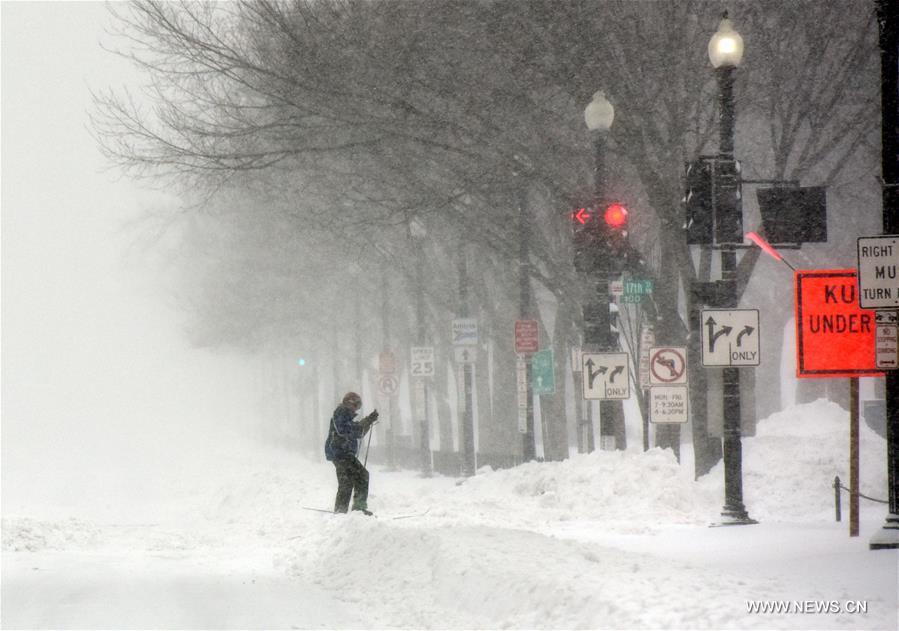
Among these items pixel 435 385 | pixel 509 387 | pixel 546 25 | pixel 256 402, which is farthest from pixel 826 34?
pixel 256 402

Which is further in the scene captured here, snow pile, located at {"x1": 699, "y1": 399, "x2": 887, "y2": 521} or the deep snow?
snow pile, located at {"x1": 699, "y1": 399, "x2": 887, "y2": 521}

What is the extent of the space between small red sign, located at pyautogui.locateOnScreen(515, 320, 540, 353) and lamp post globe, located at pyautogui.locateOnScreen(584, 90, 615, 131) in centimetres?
914

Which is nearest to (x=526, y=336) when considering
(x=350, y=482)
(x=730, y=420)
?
(x=350, y=482)

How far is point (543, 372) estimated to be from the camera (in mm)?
31688

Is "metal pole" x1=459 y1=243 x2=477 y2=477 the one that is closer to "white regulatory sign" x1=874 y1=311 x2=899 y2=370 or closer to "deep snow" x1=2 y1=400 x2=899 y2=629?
"deep snow" x1=2 y1=400 x2=899 y2=629

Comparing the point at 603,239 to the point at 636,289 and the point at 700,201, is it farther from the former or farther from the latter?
the point at 636,289

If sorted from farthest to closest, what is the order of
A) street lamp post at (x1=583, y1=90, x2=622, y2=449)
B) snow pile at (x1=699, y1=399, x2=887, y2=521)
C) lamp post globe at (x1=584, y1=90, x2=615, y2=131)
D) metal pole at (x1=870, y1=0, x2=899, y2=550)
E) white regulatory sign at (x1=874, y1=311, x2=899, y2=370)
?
street lamp post at (x1=583, y1=90, x2=622, y2=449) → lamp post globe at (x1=584, y1=90, x2=615, y2=131) → snow pile at (x1=699, y1=399, x2=887, y2=521) → metal pole at (x1=870, y1=0, x2=899, y2=550) → white regulatory sign at (x1=874, y1=311, x2=899, y2=370)

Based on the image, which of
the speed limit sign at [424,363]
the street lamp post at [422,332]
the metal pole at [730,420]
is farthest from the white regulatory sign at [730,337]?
the speed limit sign at [424,363]

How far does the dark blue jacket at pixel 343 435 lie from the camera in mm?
19344

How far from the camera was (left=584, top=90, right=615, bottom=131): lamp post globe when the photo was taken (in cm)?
2128

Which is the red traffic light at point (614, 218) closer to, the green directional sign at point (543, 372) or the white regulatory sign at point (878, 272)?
the white regulatory sign at point (878, 272)

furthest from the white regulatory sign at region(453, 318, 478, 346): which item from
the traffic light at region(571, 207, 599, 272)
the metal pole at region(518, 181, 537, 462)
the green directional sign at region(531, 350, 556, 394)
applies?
the traffic light at region(571, 207, 599, 272)

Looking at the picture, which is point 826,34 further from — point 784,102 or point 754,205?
point 754,205
